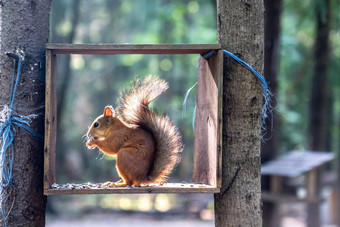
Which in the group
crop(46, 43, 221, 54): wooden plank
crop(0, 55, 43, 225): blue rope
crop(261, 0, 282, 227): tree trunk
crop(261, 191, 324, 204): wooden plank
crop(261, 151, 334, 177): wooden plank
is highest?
crop(261, 0, 282, 227): tree trunk

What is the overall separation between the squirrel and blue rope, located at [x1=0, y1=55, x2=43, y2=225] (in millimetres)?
523

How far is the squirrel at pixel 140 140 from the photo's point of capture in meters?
3.06

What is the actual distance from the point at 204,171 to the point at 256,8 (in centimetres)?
106

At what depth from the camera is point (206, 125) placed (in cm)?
311

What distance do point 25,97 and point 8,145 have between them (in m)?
0.29

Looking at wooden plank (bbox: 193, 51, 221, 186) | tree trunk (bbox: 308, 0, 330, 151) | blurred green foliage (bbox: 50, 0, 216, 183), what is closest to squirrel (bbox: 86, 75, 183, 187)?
wooden plank (bbox: 193, 51, 221, 186)

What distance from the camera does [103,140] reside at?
3133mm

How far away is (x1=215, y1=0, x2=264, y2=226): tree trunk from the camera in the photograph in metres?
2.78

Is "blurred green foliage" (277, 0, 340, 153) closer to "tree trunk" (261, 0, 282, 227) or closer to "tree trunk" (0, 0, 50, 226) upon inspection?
"tree trunk" (261, 0, 282, 227)

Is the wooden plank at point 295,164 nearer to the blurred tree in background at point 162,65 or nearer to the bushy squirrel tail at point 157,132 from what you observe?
the blurred tree in background at point 162,65

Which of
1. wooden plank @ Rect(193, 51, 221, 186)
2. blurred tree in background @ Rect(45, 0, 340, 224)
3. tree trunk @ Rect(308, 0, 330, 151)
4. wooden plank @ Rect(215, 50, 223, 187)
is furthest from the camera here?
blurred tree in background @ Rect(45, 0, 340, 224)

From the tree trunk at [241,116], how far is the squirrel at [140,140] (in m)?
0.46

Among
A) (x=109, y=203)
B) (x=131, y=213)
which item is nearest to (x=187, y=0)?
(x=131, y=213)

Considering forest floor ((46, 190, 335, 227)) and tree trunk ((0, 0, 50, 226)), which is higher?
tree trunk ((0, 0, 50, 226))
